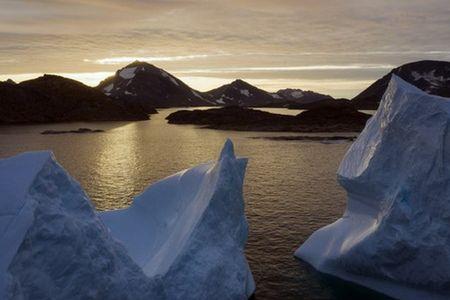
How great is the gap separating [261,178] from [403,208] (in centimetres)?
2778

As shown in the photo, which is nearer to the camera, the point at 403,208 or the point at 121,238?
the point at 403,208

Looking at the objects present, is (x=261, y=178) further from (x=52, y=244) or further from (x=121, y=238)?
(x=52, y=244)

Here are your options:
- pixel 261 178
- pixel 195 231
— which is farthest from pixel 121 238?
pixel 261 178

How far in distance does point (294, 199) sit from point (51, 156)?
24.5 metres

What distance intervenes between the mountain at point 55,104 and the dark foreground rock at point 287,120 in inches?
1162

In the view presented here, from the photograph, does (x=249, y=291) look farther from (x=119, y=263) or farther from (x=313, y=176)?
(x=313, y=176)

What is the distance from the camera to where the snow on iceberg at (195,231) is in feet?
53.1

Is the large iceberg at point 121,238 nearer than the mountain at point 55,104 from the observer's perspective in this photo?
Yes

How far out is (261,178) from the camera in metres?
45.8

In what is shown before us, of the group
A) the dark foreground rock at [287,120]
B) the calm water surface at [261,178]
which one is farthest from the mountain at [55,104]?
the calm water surface at [261,178]

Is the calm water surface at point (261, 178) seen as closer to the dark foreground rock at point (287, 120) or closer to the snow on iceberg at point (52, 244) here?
the snow on iceberg at point (52, 244)

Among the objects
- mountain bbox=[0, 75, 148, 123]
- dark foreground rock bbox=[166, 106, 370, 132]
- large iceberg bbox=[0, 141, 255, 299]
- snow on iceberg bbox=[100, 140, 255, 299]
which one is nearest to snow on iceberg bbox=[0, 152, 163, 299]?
large iceberg bbox=[0, 141, 255, 299]

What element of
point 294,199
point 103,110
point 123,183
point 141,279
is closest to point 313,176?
point 294,199

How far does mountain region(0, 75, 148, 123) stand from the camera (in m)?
144
